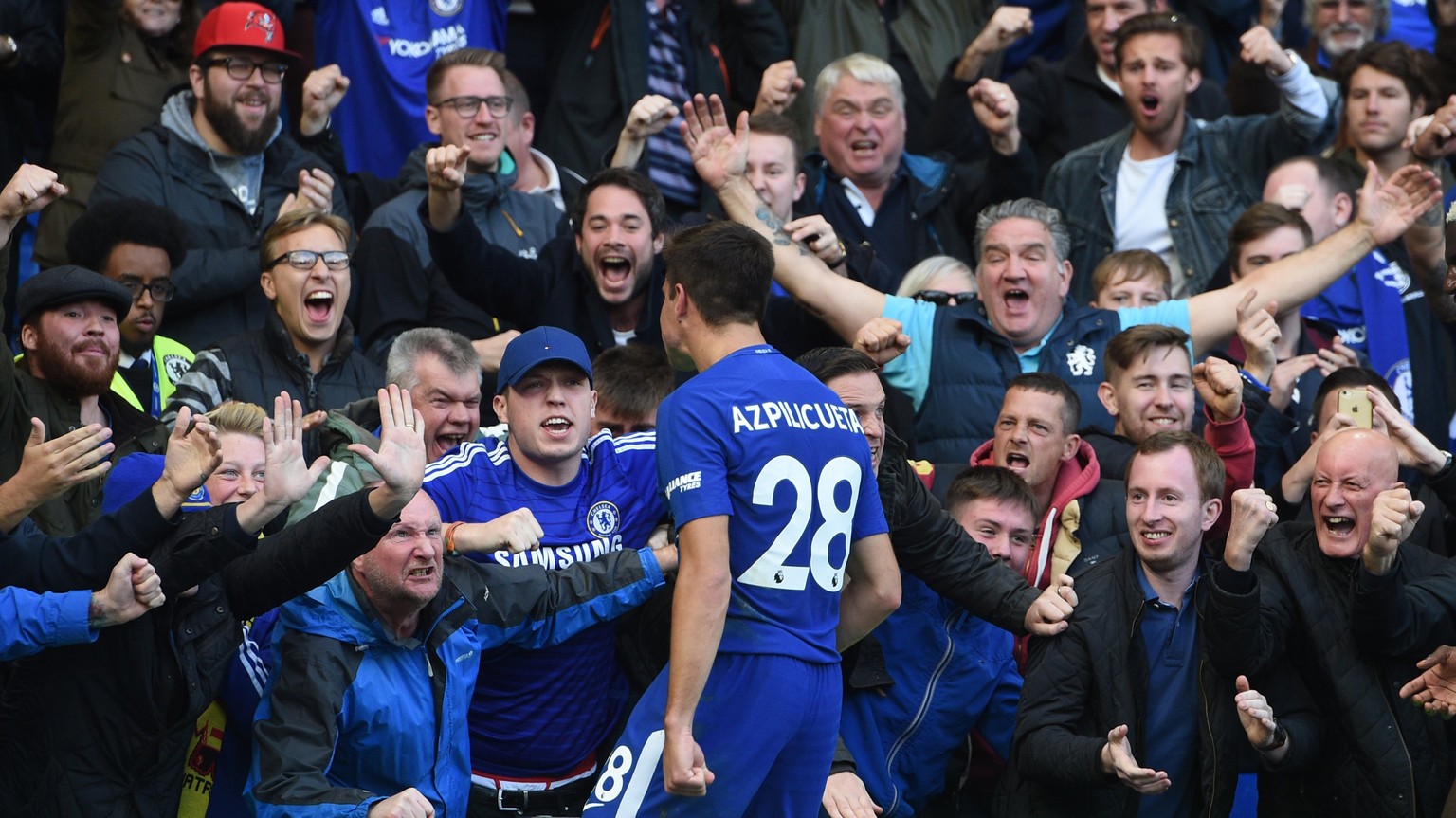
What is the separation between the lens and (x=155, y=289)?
8.02 metres

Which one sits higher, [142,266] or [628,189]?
[628,189]

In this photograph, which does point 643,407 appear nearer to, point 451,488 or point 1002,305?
point 451,488

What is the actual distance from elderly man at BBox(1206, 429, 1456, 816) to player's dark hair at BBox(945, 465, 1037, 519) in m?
0.85

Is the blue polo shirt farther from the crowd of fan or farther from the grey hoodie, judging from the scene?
the grey hoodie

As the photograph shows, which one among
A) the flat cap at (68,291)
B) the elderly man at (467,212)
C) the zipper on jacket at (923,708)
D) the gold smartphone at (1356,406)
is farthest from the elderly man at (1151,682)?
the flat cap at (68,291)

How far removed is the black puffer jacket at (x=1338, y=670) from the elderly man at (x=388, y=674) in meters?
2.24

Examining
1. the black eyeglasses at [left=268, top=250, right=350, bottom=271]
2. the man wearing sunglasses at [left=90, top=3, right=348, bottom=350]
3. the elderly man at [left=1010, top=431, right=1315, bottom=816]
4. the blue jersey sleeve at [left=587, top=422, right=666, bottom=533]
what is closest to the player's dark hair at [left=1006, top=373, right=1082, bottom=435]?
the elderly man at [left=1010, top=431, right=1315, bottom=816]

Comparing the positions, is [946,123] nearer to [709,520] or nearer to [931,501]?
[931,501]

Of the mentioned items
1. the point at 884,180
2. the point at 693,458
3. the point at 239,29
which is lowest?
the point at 693,458

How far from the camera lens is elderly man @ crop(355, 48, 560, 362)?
8.39 metres

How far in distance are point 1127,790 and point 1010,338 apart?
7.74 feet

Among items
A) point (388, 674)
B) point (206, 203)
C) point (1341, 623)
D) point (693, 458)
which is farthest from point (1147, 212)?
point (388, 674)

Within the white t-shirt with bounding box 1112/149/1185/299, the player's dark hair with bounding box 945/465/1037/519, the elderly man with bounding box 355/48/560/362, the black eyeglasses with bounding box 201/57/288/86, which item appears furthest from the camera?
the white t-shirt with bounding box 1112/149/1185/299

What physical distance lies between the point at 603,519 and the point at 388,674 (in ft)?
3.21
